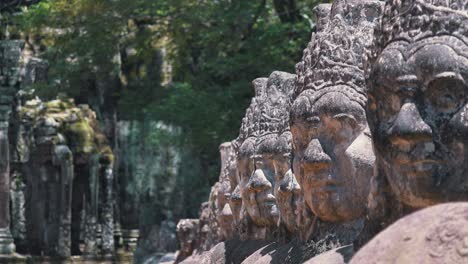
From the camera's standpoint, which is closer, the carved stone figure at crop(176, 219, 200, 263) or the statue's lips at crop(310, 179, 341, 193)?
the statue's lips at crop(310, 179, 341, 193)

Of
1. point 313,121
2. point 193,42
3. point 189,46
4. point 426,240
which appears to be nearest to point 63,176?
point 189,46

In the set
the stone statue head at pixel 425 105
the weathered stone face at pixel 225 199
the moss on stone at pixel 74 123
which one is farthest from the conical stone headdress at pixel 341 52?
the moss on stone at pixel 74 123

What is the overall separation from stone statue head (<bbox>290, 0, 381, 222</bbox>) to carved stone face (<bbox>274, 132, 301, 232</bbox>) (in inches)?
32.0

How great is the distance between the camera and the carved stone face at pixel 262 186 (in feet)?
26.5

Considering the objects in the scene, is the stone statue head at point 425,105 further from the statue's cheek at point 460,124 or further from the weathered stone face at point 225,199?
the weathered stone face at point 225,199

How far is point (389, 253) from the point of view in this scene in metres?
3.17

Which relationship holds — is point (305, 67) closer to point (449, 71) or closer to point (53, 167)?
point (449, 71)

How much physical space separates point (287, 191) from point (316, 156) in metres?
1.21

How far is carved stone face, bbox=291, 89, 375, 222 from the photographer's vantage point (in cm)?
564

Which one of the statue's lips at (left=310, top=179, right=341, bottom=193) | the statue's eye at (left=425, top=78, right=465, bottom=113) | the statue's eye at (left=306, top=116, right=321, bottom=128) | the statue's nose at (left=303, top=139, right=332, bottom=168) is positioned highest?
the statue's eye at (left=425, top=78, right=465, bottom=113)

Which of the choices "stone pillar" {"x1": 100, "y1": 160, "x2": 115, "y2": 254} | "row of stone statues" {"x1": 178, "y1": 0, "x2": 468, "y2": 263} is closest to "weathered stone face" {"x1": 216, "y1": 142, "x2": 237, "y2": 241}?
"row of stone statues" {"x1": 178, "y1": 0, "x2": 468, "y2": 263}

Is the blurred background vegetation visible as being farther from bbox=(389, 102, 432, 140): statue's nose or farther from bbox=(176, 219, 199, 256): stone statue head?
bbox=(389, 102, 432, 140): statue's nose

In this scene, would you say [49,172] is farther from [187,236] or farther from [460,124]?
[460,124]

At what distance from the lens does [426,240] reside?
312 cm
